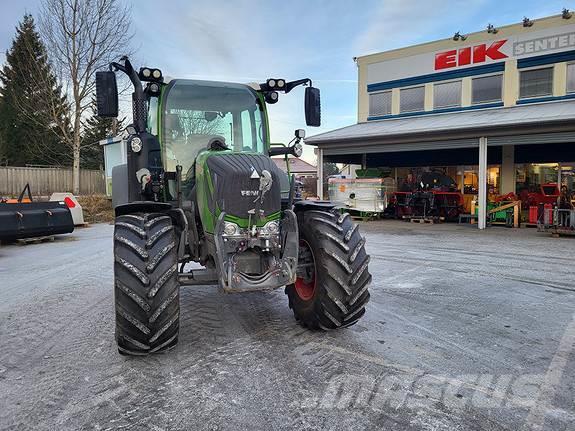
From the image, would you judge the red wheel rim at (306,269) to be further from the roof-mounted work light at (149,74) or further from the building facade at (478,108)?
the building facade at (478,108)

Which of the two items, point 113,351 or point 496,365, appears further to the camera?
point 113,351

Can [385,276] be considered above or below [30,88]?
below

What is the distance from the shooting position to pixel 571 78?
1653 centimetres

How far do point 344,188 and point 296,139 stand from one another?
13.6 meters

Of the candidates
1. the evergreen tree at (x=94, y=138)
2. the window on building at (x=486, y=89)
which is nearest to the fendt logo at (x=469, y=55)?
the window on building at (x=486, y=89)

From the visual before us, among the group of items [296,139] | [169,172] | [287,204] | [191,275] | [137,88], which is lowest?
[191,275]

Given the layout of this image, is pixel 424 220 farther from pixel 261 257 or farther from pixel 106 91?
pixel 106 91

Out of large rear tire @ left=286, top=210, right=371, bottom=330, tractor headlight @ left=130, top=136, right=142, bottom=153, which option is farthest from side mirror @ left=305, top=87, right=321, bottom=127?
tractor headlight @ left=130, top=136, right=142, bottom=153

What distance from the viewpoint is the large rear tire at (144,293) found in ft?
11.7

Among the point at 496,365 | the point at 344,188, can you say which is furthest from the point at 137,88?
the point at 344,188

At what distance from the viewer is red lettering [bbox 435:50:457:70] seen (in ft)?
62.1

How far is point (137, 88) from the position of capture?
15.7ft

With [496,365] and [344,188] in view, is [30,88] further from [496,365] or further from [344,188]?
[496,365]

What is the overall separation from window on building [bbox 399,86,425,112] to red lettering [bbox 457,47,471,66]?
1.79 m
